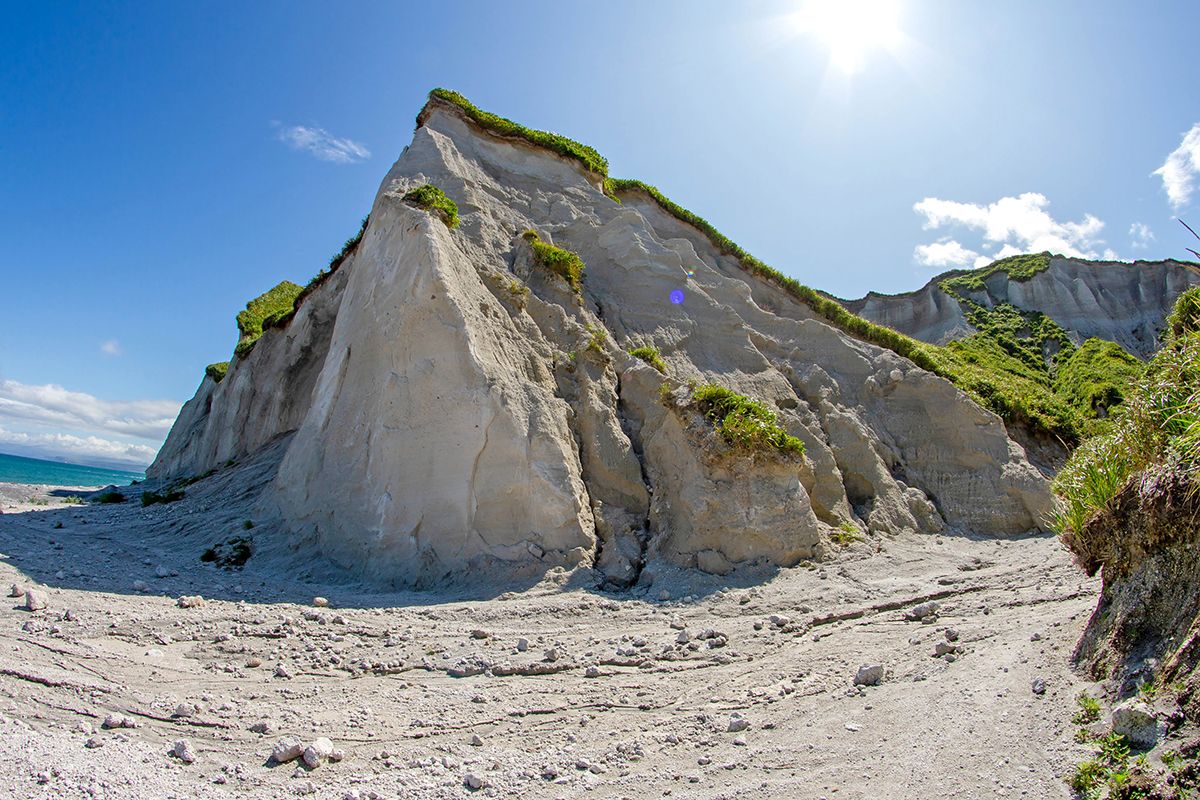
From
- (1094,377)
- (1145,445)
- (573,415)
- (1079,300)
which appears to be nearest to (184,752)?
(1145,445)

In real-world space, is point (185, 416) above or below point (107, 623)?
above

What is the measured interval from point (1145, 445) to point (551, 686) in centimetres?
532

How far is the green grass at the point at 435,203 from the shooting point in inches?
546

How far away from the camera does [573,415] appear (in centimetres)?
1241

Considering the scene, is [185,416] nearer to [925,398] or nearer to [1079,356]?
[925,398]

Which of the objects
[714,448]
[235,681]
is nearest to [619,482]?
[714,448]

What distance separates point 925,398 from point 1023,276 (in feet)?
109

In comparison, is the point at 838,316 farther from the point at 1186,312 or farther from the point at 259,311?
the point at 259,311

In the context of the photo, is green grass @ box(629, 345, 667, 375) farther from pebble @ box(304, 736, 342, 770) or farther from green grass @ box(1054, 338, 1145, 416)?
green grass @ box(1054, 338, 1145, 416)

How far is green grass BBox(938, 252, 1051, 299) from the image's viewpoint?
41719mm

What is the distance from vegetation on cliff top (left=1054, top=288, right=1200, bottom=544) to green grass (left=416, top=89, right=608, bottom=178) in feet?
52.7

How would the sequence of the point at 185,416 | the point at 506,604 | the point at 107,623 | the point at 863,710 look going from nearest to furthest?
the point at 863,710
the point at 107,623
the point at 506,604
the point at 185,416

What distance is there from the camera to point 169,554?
12.0 m

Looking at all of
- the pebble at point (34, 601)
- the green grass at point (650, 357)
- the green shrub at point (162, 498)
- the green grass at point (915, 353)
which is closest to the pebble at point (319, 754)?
the pebble at point (34, 601)
